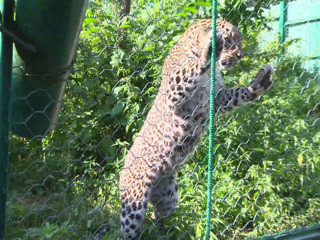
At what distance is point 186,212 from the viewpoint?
3027 mm

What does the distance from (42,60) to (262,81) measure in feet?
5.91

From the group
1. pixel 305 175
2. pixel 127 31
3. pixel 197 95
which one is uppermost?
pixel 127 31

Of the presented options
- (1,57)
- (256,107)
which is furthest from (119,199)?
(1,57)

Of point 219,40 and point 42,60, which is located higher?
point 219,40

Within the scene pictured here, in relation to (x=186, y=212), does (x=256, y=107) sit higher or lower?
higher

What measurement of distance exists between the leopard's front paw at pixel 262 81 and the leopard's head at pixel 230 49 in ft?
0.64

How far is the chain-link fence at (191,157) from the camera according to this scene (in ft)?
9.41

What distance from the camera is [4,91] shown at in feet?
4.82

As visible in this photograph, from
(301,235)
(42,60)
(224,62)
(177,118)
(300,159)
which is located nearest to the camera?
(42,60)

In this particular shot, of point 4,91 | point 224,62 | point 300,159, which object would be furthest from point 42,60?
point 300,159

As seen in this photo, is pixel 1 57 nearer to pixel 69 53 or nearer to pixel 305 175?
pixel 69 53

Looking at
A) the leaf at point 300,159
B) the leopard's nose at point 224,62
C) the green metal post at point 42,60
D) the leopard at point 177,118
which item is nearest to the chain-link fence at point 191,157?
the leaf at point 300,159

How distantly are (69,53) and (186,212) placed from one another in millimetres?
1924

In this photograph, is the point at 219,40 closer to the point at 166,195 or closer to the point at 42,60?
the point at 42,60
